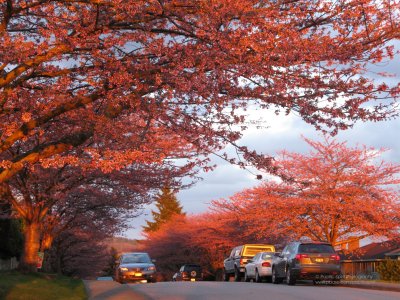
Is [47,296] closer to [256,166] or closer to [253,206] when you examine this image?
[256,166]

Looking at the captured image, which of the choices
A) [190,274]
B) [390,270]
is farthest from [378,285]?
[190,274]

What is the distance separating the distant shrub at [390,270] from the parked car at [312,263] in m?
2.74

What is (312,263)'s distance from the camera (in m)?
22.2

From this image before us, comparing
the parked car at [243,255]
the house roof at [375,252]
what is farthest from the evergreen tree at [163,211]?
the parked car at [243,255]

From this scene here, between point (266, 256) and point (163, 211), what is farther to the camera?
point (163, 211)

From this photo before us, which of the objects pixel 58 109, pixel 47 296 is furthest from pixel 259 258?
pixel 58 109

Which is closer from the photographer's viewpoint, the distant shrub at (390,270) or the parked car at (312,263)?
the parked car at (312,263)

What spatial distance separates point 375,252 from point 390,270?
25.8m

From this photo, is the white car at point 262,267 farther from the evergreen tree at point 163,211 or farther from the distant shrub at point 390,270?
the evergreen tree at point 163,211

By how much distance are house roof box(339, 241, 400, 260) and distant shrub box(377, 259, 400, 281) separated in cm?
1158

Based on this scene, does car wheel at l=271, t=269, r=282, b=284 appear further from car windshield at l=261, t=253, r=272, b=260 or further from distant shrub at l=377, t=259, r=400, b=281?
distant shrub at l=377, t=259, r=400, b=281

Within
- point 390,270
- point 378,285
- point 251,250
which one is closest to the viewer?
point 378,285

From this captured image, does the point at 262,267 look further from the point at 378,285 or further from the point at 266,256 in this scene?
the point at 378,285

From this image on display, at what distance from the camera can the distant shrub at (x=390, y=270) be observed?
79.4 feet
